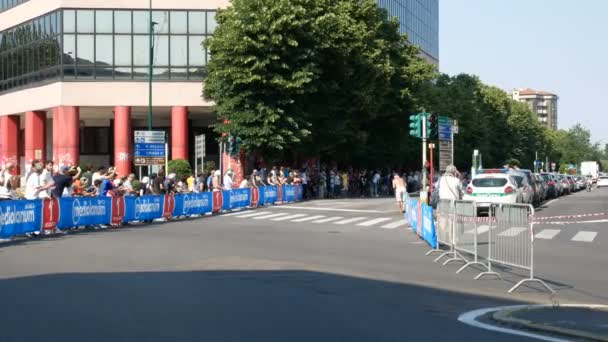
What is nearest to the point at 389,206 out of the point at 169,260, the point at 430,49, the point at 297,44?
the point at 297,44

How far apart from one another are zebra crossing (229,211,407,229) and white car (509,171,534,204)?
6.55 meters

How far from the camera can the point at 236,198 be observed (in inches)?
1441

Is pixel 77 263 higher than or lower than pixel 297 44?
lower

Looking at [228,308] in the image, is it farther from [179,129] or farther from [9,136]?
[9,136]

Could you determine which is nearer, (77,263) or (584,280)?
(584,280)

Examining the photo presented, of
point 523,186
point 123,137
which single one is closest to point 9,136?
point 123,137

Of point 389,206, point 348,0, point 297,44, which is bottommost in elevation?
point 389,206

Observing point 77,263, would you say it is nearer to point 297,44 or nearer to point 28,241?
point 28,241

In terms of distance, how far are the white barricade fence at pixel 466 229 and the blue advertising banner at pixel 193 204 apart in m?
15.8

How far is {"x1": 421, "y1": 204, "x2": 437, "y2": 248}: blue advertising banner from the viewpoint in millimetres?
19156

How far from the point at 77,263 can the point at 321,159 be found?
140 feet

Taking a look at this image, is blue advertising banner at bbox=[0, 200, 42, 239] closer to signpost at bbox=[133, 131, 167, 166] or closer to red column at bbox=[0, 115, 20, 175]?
signpost at bbox=[133, 131, 167, 166]

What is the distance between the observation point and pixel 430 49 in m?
120

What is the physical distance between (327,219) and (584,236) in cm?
1014
